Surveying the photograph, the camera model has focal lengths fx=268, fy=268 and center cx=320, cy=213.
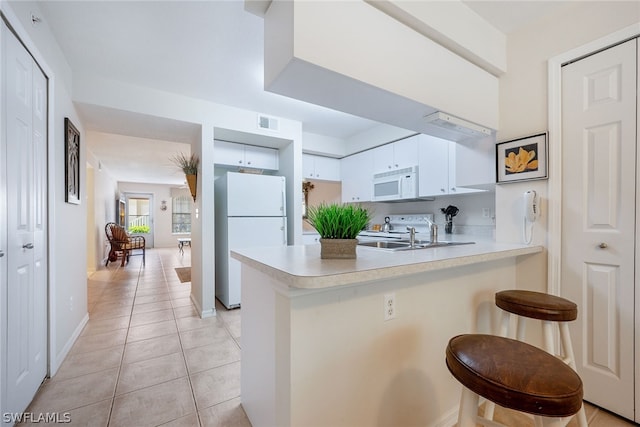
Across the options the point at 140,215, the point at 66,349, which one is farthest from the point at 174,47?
the point at 140,215

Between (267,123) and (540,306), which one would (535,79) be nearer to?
(540,306)

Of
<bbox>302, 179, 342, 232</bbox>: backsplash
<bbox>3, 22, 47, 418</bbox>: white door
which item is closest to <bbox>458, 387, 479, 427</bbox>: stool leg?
<bbox>3, 22, 47, 418</bbox>: white door

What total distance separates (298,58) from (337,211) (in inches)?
25.8

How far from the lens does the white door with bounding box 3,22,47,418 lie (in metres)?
1.36

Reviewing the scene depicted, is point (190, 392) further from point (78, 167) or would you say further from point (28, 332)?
point (78, 167)

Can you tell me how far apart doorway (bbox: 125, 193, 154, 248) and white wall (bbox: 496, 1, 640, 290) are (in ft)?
36.2

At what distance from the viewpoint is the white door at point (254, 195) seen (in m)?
3.23

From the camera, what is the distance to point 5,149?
132cm

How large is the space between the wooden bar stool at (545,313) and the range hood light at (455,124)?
1043 mm

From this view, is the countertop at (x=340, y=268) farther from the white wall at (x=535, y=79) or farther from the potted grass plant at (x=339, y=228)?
the white wall at (x=535, y=79)

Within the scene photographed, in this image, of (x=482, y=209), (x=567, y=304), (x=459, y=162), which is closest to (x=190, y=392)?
(x=567, y=304)

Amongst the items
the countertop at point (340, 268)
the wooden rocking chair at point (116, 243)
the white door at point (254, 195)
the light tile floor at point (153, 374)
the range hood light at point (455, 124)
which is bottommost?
the light tile floor at point (153, 374)

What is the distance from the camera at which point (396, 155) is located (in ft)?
12.1

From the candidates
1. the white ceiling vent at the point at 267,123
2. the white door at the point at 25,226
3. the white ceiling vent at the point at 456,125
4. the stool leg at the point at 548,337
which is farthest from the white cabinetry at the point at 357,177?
the white door at the point at 25,226
